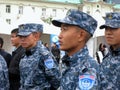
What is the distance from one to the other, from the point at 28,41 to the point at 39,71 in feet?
1.28

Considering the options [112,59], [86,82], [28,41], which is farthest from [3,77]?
[86,82]

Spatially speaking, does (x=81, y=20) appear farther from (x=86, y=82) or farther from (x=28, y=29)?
(x=28, y=29)

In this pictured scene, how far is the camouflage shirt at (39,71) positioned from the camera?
4.01 m

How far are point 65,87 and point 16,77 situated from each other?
103 inches

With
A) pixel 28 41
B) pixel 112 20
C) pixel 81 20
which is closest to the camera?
pixel 81 20

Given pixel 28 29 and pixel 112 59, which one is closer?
pixel 112 59

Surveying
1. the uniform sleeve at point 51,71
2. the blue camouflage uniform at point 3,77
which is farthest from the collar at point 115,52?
the blue camouflage uniform at point 3,77

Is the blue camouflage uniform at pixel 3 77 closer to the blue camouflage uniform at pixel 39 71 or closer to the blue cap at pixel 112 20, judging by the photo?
the blue camouflage uniform at pixel 39 71

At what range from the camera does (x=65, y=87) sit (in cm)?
278

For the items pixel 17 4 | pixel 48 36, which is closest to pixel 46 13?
pixel 17 4

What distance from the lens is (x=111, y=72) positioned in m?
3.31

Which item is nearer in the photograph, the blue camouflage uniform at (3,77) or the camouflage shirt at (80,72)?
the camouflage shirt at (80,72)

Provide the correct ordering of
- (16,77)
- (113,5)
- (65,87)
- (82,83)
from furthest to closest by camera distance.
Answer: (113,5) < (16,77) < (65,87) < (82,83)

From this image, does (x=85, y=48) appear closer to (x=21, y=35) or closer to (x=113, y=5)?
(x=21, y=35)
